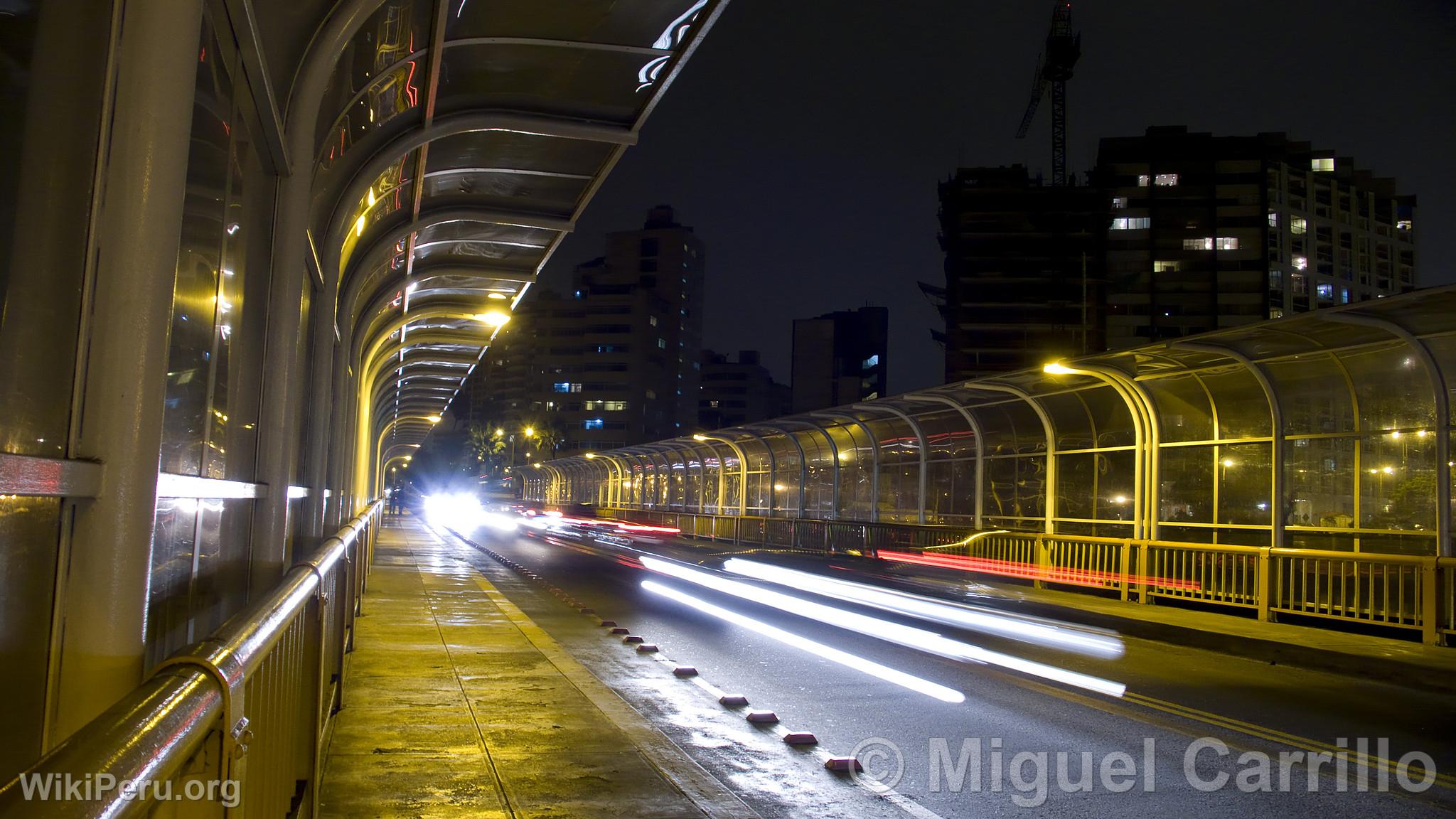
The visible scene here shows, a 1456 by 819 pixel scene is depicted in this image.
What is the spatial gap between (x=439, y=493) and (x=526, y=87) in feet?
521

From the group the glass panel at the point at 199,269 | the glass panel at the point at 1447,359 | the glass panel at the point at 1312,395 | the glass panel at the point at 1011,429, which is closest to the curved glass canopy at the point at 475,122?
the glass panel at the point at 199,269

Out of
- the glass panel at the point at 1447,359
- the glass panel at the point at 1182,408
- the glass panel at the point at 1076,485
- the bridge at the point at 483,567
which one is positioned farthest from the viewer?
the glass panel at the point at 1076,485

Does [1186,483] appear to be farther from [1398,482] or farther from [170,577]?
[170,577]

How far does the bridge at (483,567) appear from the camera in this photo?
220cm

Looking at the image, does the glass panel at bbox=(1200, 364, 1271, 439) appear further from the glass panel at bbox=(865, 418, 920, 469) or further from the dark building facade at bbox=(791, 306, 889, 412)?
the dark building facade at bbox=(791, 306, 889, 412)

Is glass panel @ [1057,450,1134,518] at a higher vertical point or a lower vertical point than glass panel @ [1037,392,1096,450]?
lower

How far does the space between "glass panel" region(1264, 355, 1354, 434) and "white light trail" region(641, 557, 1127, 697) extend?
22.3ft

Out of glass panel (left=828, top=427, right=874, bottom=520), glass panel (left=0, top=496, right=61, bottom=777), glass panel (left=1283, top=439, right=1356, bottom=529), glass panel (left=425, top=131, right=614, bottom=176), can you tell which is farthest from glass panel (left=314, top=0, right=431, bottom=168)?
glass panel (left=828, top=427, right=874, bottom=520)

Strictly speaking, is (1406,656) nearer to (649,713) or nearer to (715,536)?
(649,713)

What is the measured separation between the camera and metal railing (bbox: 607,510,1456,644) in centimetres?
1302

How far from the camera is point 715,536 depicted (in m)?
37.8

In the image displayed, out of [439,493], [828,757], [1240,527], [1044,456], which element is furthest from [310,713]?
[439,493]

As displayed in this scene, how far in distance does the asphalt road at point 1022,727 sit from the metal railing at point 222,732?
265cm

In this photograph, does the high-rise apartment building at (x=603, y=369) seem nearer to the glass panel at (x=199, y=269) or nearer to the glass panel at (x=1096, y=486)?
the glass panel at (x=1096, y=486)
